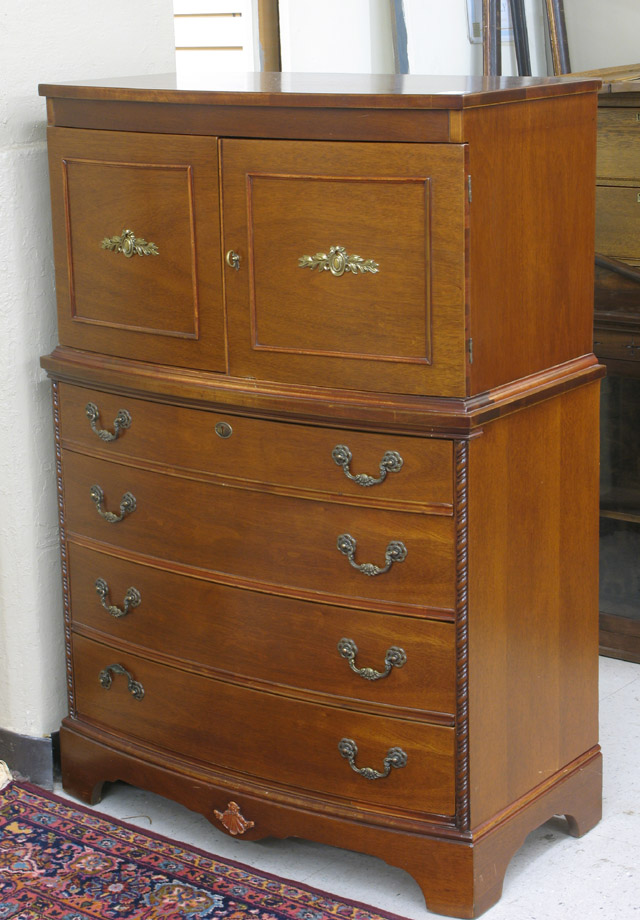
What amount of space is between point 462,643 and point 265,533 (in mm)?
407

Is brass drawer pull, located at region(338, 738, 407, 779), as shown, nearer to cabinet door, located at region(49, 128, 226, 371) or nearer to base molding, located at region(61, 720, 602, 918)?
base molding, located at region(61, 720, 602, 918)

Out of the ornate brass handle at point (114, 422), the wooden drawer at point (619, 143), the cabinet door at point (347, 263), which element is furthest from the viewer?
the wooden drawer at point (619, 143)

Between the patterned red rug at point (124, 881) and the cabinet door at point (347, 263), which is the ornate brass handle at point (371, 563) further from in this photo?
the patterned red rug at point (124, 881)

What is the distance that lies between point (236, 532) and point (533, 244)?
73 centimetres

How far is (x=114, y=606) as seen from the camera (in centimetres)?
255

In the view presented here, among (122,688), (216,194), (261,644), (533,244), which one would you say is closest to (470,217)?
(533,244)

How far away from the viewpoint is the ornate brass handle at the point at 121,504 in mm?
2459

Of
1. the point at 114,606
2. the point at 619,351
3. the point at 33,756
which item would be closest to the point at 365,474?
the point at 114,606

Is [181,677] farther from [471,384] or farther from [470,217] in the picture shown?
[470,217]

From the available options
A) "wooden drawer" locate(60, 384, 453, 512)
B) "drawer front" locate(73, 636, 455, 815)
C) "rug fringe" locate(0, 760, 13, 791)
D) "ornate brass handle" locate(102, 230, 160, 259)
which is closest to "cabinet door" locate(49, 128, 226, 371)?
"ornate brass handle" locate(102, 230, 160, 259)

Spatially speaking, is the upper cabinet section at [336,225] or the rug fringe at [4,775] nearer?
the upper cabinet section at [336,225]

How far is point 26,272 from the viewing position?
2588mm

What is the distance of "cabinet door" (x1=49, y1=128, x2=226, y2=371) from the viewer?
2232 mm

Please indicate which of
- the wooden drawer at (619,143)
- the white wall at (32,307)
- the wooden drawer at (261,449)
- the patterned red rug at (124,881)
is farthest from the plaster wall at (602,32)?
the patterned red rug at (124,881)
